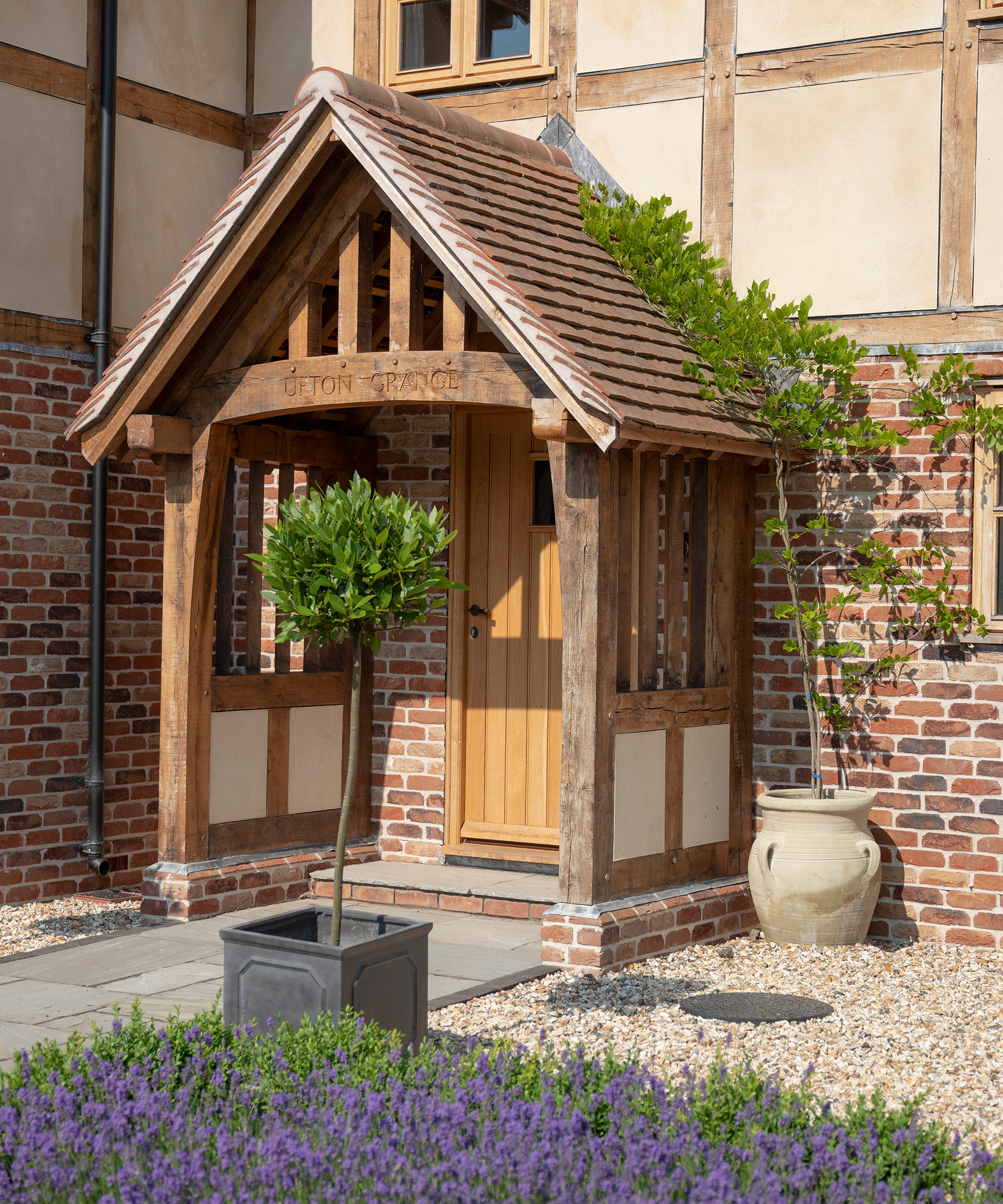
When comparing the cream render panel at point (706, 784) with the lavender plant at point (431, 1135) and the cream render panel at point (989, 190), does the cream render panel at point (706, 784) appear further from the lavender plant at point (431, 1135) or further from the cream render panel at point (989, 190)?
the lavender plant at point (431, 1135)

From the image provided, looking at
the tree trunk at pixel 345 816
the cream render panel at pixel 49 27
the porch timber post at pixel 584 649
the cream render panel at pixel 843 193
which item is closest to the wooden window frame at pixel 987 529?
the cream render panel at pixel 843 193

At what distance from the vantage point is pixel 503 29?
9.46 metres

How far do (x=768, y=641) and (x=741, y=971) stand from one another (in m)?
2.06

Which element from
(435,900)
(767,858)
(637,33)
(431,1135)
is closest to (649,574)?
(767,858)

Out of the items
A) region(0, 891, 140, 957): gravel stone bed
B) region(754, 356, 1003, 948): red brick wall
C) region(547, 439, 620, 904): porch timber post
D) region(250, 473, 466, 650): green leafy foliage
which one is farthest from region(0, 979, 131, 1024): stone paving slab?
region(754, 356, 1003, 948): red brick wall

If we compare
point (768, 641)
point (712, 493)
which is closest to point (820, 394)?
point (712, 493)

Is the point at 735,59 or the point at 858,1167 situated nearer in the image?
the point at 858,1167

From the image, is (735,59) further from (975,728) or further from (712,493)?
(975,728)

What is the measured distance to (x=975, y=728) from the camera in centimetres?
791

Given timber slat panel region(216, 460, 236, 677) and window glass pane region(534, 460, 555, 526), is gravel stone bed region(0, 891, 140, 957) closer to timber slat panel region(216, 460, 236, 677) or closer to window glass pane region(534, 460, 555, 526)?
A: timber slat panel region(216, 460, 236, 677)

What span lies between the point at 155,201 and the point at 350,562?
5658 millimetres

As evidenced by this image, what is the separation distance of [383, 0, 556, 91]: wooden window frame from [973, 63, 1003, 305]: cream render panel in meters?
2.71

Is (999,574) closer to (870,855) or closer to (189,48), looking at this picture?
(870,855)

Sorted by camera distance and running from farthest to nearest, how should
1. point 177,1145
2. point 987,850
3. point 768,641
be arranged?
point 768,641 → point 987,850 → point 177,1145
